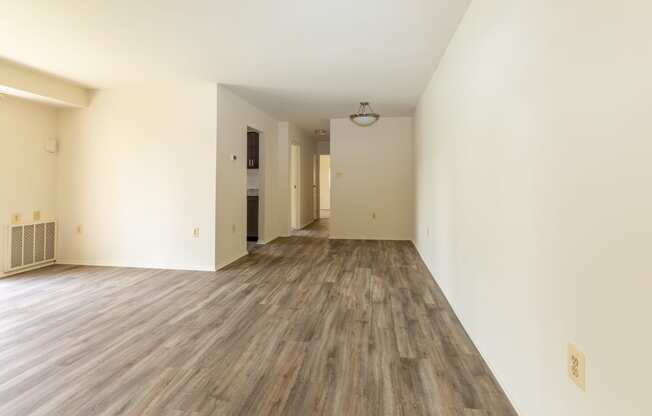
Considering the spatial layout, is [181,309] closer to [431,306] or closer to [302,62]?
[431,306]

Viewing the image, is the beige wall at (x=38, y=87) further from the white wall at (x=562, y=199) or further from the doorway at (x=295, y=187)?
the white wall at (x=562, y=199)

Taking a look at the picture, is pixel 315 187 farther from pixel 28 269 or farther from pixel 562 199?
pixel 562 199

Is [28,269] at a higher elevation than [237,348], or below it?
higher

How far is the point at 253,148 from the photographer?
249 inches

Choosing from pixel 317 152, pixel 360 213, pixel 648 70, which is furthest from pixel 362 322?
pixel 317 152

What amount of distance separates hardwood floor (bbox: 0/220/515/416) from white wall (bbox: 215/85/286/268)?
87 centimetres

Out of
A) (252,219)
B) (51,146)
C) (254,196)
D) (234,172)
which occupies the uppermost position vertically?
(51,146)

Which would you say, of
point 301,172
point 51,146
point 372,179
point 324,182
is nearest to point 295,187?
point 301,172

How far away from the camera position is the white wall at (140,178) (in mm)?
4246

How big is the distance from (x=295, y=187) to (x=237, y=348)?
6.00 metres

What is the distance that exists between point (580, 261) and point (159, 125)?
4588 mm

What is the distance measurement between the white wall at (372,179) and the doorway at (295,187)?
1.45m

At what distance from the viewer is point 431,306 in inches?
115

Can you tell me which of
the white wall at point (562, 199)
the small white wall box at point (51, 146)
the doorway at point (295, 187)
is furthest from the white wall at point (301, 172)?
the white wall at point (562, 199)
